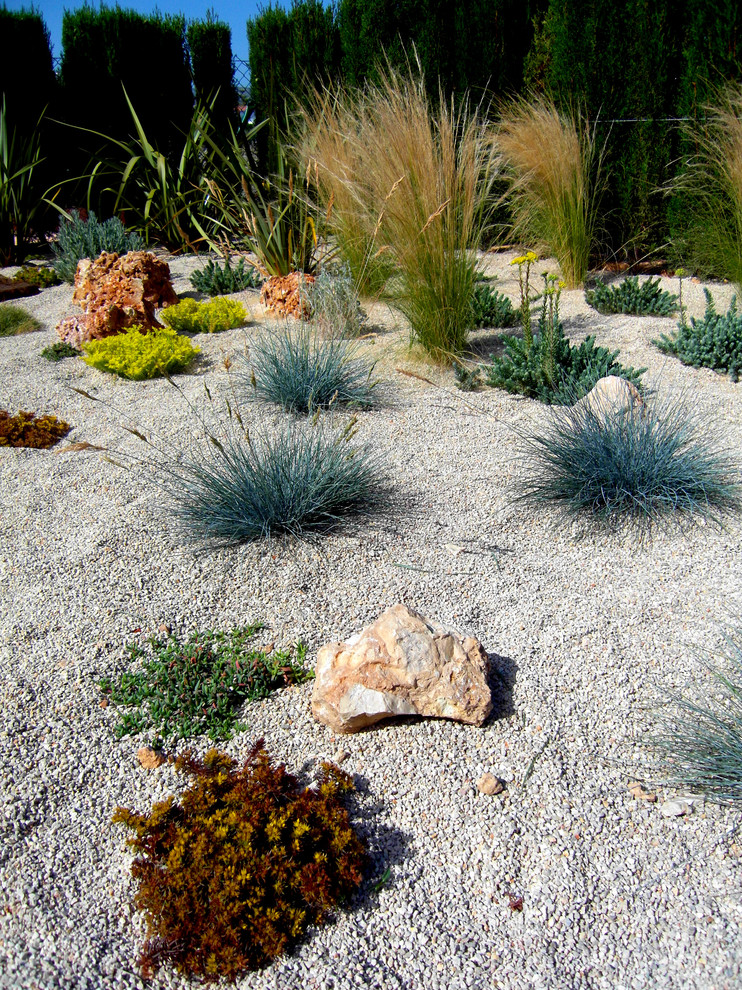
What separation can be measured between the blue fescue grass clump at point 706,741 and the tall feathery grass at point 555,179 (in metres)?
4.32

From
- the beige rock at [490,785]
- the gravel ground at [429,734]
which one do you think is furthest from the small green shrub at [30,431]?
the beige rock at [490,785]

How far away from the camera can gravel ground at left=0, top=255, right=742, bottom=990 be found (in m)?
1.72

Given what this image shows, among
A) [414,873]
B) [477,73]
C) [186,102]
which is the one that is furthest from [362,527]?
[186,102]

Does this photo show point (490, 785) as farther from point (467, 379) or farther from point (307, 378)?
point (467, 379)

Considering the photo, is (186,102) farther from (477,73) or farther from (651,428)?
(651,428)

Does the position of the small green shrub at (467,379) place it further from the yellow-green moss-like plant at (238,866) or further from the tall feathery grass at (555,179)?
the yellow-green moss-like plant at (238,866)

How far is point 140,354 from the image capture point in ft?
16.0

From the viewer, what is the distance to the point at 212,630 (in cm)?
268

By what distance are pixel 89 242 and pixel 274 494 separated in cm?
530

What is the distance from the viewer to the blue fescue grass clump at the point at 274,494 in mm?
3082

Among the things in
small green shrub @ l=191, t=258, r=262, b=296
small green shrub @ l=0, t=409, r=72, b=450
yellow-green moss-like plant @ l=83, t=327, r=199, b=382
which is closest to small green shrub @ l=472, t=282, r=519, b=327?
yellow-green moss-like plant @ l=83, t=327, r=199, b=382

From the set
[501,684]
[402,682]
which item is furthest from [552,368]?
[402,682]

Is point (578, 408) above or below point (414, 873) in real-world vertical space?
above

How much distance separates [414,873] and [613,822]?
1.74ft
